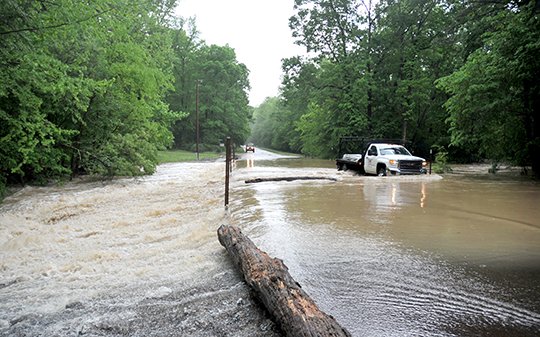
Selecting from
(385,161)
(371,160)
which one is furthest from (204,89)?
(385,161)

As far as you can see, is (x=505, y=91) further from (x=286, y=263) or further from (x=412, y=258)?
(x=286, y=263)

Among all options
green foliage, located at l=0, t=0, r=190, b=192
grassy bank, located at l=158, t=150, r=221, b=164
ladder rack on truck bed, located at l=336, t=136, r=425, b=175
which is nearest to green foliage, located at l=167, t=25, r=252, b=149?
grassy bank, located at l=158, t=150, r=221, b=164

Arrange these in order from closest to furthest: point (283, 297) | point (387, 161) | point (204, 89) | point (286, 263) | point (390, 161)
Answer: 1. point (283, 297)
2. point (286, 263)
3. point (390, 161)
4. point (387, 161)
5. point (204, 89)

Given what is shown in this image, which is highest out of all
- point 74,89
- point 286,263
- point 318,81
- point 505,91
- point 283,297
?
point 318,81

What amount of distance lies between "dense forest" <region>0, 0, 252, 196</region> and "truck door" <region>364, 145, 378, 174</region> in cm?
1063

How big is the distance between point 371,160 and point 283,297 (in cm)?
1524

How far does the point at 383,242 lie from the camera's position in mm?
5598

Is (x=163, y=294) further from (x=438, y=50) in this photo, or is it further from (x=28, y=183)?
(x=438, y=50)

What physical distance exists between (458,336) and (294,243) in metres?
2.90

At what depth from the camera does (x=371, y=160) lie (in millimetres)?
17719

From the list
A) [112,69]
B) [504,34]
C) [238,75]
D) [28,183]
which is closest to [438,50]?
[504,34]

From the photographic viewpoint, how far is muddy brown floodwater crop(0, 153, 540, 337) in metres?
3.39

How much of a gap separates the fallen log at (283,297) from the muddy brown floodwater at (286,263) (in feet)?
0.54

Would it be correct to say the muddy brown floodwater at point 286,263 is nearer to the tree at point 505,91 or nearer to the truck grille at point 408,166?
the truck grille at point 408,166
